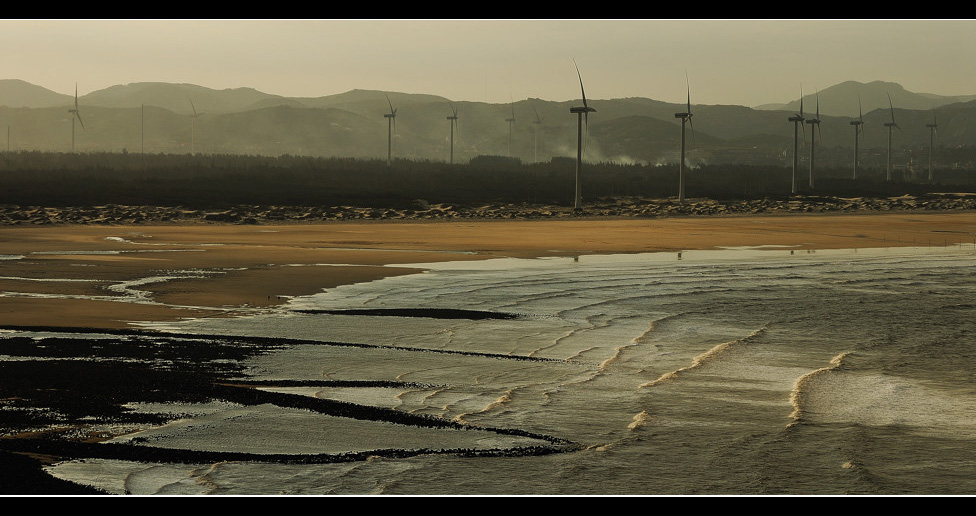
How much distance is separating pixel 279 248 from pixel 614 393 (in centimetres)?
2281

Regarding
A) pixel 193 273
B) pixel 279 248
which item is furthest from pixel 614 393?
pixel 279 248

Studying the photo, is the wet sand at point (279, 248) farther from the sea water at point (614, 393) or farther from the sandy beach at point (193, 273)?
the sea water at point (614, 393)

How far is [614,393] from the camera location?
11.8 metres

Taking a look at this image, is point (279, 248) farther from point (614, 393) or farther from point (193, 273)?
point (614, 393)

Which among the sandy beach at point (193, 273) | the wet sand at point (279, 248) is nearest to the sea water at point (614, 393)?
the sandy beach at point (193, 273)

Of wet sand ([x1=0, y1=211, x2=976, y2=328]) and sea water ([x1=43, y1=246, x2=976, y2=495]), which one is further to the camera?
wet sand ([x1=0, y1=211, x2=976, y2=328])

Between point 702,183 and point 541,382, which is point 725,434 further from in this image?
point 702,183

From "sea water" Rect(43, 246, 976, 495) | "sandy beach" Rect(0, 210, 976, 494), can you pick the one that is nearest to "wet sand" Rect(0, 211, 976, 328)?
"sandy beach" Rect(0, 210, 976, 494)

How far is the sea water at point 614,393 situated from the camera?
27.7ft

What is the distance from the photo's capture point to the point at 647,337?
627 inches

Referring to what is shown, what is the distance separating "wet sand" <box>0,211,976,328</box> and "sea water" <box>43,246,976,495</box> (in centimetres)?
212

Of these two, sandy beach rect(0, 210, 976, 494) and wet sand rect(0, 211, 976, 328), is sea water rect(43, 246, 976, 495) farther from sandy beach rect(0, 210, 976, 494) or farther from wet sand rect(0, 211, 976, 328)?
wet sand rect(0, 211, 976, 328)

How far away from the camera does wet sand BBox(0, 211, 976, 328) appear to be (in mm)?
19688

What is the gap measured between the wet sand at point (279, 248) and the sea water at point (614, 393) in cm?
212
